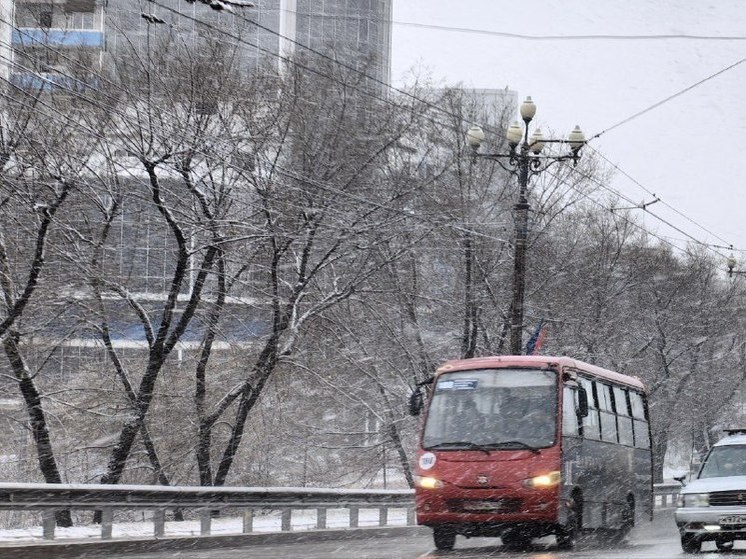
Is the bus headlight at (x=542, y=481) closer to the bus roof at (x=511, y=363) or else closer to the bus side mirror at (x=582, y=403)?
the bus side mirror at (x=582, y=403)

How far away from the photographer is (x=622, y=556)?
15.6 metres

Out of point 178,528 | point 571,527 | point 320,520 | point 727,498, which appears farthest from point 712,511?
point 178,528

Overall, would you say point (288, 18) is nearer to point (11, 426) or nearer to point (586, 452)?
point (11, 426)

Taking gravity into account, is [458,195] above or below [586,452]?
above

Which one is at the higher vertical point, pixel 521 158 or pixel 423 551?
pixel 521 158

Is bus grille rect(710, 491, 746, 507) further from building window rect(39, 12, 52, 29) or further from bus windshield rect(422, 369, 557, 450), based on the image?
building window rect(39, 12, 52, 29)

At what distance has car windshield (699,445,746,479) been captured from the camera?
1820cm

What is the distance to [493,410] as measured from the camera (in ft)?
59.6

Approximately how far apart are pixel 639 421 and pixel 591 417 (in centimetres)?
434

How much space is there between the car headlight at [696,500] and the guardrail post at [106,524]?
7.55m

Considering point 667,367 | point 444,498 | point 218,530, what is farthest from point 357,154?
point 667,367

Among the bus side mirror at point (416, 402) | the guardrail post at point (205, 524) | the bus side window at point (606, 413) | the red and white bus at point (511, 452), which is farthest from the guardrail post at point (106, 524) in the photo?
the bus side window at point (606, 413)

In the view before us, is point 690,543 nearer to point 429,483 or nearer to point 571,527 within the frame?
point 571,527

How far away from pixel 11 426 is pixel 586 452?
54.2 feet
